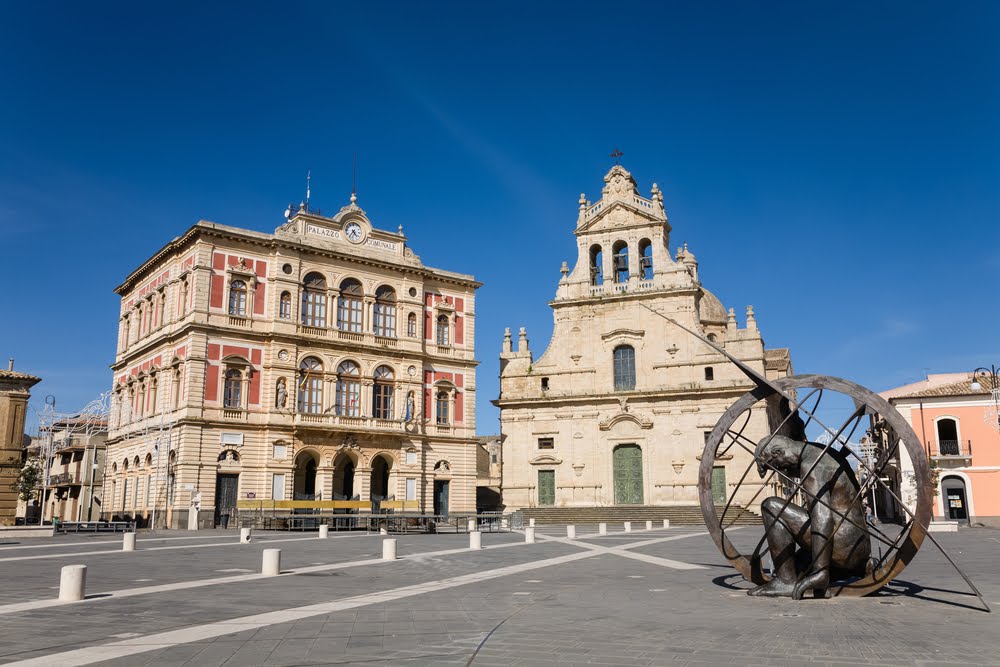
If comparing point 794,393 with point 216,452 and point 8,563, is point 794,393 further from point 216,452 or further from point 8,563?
point 216,452

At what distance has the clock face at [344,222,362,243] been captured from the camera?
Result: 46.3 metres

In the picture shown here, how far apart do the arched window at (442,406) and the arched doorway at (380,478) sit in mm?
4084

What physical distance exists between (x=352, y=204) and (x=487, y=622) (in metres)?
40.2

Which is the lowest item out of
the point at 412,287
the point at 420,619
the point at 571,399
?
the point at 420,619

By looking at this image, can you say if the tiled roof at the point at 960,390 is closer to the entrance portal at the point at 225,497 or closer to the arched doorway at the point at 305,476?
the arched doorway at the point at 305,476

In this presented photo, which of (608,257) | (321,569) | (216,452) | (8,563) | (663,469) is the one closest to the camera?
(321,569)

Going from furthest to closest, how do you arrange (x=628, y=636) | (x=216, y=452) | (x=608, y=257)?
(x=608, y=257) < (x=216, y=452) < (x=628, y=636)

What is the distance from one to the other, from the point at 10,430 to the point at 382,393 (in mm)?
18001

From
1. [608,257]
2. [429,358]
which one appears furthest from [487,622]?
[608,257]

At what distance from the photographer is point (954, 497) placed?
4384cm

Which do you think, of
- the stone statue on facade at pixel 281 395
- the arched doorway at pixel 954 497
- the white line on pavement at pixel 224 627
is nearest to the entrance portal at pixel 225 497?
the stone statue on facade at pixel 281 395

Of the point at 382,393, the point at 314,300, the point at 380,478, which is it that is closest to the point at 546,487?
the point at 380,478

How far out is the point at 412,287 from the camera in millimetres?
47875

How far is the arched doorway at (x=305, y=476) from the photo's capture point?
141 feet
